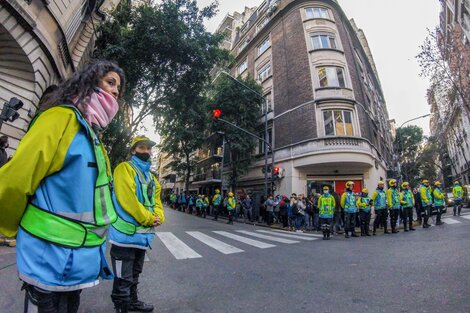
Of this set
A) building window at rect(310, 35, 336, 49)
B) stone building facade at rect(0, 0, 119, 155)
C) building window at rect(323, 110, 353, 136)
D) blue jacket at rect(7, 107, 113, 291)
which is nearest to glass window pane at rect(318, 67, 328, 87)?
building window at rect(310, 35, 336, 49)

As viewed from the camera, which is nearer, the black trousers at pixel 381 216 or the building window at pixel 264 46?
the black trousers at pixel 381 216

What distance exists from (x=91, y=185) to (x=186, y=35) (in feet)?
47.6

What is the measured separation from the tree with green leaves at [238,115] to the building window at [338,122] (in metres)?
5.99

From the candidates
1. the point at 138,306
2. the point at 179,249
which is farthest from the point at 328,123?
the point at 138,306

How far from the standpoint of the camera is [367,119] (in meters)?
20.5

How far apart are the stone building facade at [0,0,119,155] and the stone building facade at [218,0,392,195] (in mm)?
14768

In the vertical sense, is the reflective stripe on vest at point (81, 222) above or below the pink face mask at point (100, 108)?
below

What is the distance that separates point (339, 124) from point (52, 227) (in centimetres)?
1915

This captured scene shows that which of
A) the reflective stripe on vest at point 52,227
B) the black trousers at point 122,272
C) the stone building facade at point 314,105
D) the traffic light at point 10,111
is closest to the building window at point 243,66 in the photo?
the stone building facade at point 314,105

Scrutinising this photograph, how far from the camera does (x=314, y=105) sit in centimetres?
1869

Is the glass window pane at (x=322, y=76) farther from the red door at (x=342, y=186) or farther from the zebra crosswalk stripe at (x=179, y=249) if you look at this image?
the zebra crosswalk stripe at (x=179, y=249)

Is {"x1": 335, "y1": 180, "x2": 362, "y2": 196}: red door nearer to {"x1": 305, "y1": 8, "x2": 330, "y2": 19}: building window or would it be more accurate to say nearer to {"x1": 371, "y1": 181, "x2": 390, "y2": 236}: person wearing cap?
{"x1": 371, "y1": 181, "x2": 390, "y2": 236}: person wearing cap

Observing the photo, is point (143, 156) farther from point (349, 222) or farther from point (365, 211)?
point (365, 211)

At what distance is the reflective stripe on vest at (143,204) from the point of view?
2607 millimetres
